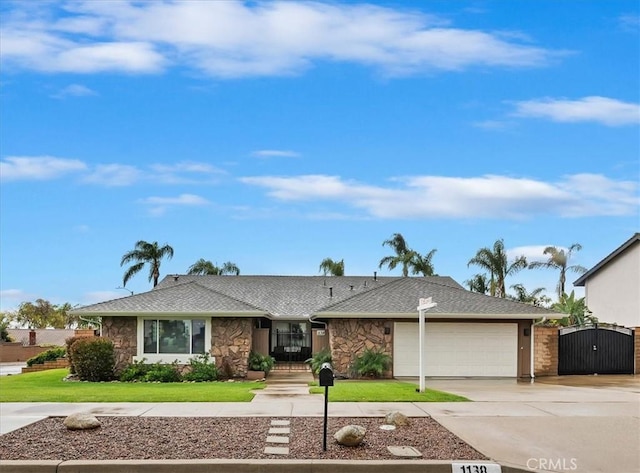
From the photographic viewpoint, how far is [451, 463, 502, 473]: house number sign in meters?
9.95

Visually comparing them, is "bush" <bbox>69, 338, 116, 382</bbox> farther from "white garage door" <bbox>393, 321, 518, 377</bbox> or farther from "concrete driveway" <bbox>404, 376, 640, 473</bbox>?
"concrete driveway" <bbox>404, 376, 640, 473</bbox>

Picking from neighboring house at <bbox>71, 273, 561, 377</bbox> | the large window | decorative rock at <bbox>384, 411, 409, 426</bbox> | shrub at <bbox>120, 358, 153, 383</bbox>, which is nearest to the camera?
decorative rock at <bbox>384, 411, 409, 426</bbox>

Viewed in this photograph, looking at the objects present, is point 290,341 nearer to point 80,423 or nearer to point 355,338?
point 355,338

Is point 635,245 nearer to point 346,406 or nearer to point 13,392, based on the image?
point 346,406

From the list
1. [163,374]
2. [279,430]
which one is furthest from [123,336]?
[279,430]

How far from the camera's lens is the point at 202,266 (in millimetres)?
50188

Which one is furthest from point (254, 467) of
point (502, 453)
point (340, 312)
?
point (340, 312)

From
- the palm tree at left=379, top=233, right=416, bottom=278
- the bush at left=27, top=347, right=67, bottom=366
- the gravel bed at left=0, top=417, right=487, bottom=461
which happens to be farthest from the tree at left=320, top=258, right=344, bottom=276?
the gravel bed at left=0, top=417, right=487, bottom=461

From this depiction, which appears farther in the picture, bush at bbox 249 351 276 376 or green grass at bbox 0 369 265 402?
bush at bbox 249 351 276 376

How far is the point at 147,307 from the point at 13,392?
6767 millimetres

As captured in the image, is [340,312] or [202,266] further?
[202,266]

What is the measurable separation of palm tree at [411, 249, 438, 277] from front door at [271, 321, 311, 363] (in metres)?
15.2

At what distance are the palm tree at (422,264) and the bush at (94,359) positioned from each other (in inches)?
982

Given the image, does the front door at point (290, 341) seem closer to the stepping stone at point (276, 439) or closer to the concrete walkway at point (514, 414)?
the concrete walkway at point (514, 414)
